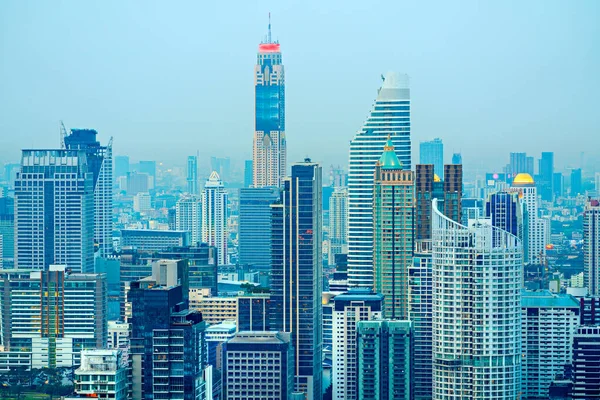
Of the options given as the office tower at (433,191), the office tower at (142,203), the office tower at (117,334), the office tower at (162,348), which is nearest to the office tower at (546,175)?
the office tower at (433,191)

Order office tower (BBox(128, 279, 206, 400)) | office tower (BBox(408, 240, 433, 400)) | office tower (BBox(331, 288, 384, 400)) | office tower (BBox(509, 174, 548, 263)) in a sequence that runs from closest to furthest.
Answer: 1. office tower (BBox(128, 279, 206, 400))
2. office tower (BBox(408, 240, 433, 400))
3. office tower (BBox(331, 288, 384, 400))
4. office tower (BBox(509, 174, 548, 263))

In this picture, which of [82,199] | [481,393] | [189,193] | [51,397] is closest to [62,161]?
[82,199]

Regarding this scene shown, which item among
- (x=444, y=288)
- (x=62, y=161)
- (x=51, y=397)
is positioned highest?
(x=62, y=161)

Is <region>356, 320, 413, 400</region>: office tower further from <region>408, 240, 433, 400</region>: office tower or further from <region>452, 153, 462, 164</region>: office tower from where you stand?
<region>452, 153, 462, 164</region>: office tower

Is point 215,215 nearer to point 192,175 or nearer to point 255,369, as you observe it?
point 192,175

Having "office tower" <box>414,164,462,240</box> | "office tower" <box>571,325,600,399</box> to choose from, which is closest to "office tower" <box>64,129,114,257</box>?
"office tower" <box>414,164,462,240</box>

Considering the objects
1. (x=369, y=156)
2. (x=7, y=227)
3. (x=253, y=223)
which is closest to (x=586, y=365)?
(x=369, y=156)

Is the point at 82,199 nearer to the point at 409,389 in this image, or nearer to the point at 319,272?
the point at 319,272
